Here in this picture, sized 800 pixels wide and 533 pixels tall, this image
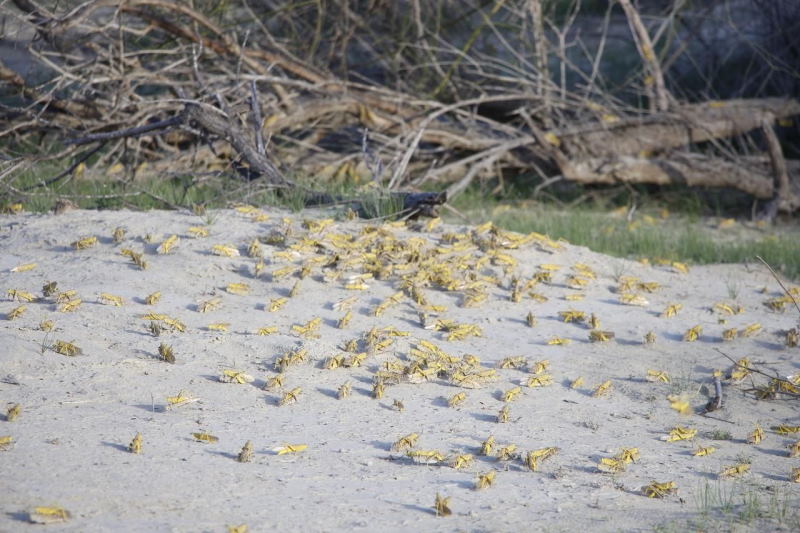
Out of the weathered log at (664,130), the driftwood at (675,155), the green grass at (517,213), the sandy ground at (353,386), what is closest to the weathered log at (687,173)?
the driftwood at (675,155)

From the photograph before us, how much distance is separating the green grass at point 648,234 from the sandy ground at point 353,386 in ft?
2.18

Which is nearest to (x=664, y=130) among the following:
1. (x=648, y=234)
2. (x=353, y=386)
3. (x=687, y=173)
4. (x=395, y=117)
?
(x=687, y=173)

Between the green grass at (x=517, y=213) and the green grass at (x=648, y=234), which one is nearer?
the green grass at (x=517, y=213)

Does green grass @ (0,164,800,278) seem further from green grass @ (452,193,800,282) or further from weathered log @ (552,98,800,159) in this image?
weathered log @ (552,98,800,159)

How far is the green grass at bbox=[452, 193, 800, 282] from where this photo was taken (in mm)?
7332

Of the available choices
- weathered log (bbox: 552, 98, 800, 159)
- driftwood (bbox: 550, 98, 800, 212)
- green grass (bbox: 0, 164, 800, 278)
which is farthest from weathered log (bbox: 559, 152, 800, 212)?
green grass (bbox: 0, 164, 800, 278)

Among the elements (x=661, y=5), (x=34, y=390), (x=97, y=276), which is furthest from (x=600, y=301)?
(x=661, y=5)

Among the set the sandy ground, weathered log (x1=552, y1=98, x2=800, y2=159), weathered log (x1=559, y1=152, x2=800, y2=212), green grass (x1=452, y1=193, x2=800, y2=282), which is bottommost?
green grass (x1=452, y1=193, x2=800, y2=282)

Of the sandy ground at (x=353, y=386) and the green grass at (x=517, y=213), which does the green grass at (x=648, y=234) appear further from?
the sandy ground at (x=353, y=386)

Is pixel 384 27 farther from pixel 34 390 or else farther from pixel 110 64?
pixel 34 390

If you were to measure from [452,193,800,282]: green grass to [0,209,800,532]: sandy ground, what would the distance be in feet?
2.18

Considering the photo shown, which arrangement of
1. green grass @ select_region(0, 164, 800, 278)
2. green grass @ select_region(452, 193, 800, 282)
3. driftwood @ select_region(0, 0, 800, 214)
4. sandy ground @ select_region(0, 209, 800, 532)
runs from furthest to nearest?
driftwood @ select_region(0, 0, 800, 214)
green grass @ select_region(452, 193, 800, 282)
green grass @ select_region(0, 164, 800, 278)
sandy ground @ select_region(0, 209, 800, 532)

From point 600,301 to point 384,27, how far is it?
5137mm

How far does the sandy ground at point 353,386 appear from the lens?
3.34 meters
